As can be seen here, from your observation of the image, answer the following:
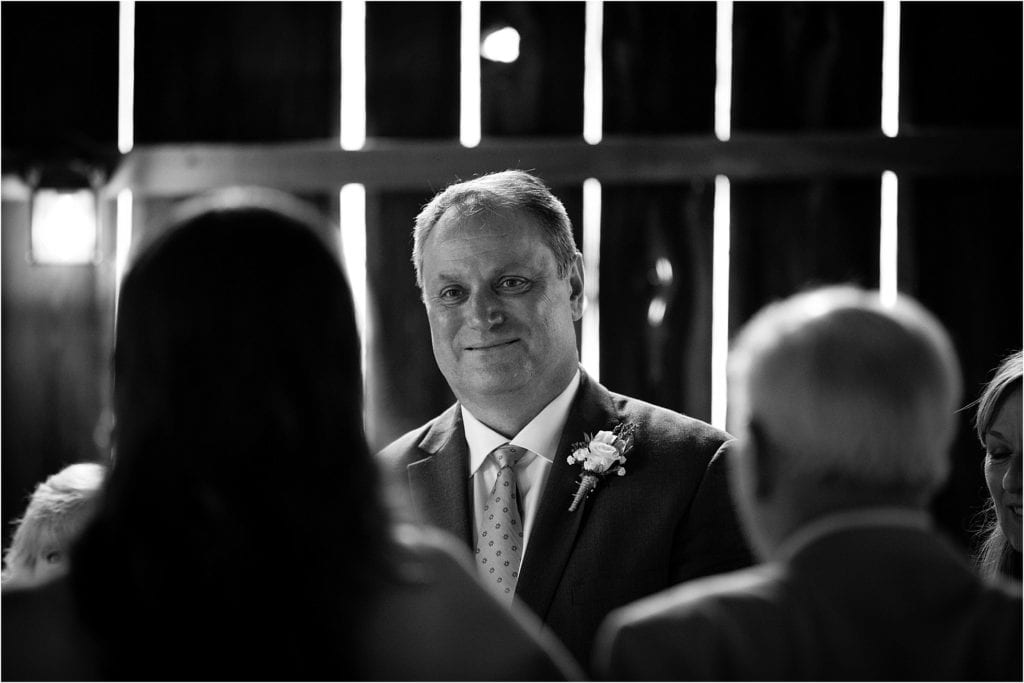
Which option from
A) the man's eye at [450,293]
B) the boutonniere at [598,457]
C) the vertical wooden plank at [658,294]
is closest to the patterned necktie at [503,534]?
the boutonniere at [598,457]

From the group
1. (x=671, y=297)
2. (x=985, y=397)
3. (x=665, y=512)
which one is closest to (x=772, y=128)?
(x=671, y=297)

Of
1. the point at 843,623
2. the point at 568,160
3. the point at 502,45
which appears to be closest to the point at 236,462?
the point at 843,623

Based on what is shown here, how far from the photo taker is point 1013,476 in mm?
2971

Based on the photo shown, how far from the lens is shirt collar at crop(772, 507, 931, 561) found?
1517 millimetres

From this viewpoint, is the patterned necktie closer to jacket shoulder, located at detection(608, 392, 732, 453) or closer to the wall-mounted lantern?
jacket shoulder, located at detection(608, 392, 732, 453)

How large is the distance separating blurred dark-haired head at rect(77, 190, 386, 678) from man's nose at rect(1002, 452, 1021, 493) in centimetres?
194

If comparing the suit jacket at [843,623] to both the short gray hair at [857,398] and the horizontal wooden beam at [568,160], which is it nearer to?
the short gray hair at [857,398]

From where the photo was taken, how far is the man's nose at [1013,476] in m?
2.95

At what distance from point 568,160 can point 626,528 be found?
210cm

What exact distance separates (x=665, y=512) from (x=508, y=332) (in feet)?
2.21

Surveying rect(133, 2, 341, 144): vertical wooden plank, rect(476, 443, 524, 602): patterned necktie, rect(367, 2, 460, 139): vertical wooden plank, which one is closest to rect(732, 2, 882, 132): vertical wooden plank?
rect(367, 2, 460, 139): vertical wooden plank

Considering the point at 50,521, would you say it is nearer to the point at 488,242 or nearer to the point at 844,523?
the point at 488,242

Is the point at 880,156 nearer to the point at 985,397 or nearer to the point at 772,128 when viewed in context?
the point at 772,128

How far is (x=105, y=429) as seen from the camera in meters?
4.88
